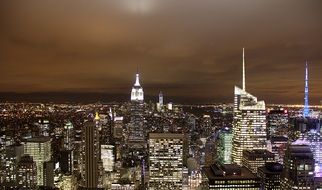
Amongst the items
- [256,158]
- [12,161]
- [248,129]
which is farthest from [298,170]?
[248,129]

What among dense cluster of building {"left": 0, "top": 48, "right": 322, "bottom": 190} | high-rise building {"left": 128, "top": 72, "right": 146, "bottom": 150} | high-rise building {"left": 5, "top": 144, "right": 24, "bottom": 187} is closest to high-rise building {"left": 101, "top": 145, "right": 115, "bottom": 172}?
dense cluster of building {"left": 0, "top": 48, "right": 322, "bottom": 190}

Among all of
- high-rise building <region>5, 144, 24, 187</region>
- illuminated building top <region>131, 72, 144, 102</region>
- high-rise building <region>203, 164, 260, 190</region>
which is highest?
illuminated building top <region>131, 72, 144, 102</region>

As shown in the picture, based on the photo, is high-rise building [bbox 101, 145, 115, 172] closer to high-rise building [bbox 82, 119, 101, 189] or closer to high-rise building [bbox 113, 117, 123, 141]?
high-rise building [bbox 82, 119, 101, 189]

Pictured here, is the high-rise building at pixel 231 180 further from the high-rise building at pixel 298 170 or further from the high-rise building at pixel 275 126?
the high-rise building at pixel 275 126

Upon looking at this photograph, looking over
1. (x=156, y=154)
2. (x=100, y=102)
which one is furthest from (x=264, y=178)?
(x=100, y=102)

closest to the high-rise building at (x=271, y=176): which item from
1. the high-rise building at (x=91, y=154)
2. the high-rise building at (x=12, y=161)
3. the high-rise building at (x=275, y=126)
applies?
the high-rise building at (x=275, y=126)

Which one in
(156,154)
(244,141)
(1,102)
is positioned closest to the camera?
(1,102)

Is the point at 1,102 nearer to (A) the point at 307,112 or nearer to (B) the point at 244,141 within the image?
(A) the point at 307,112
